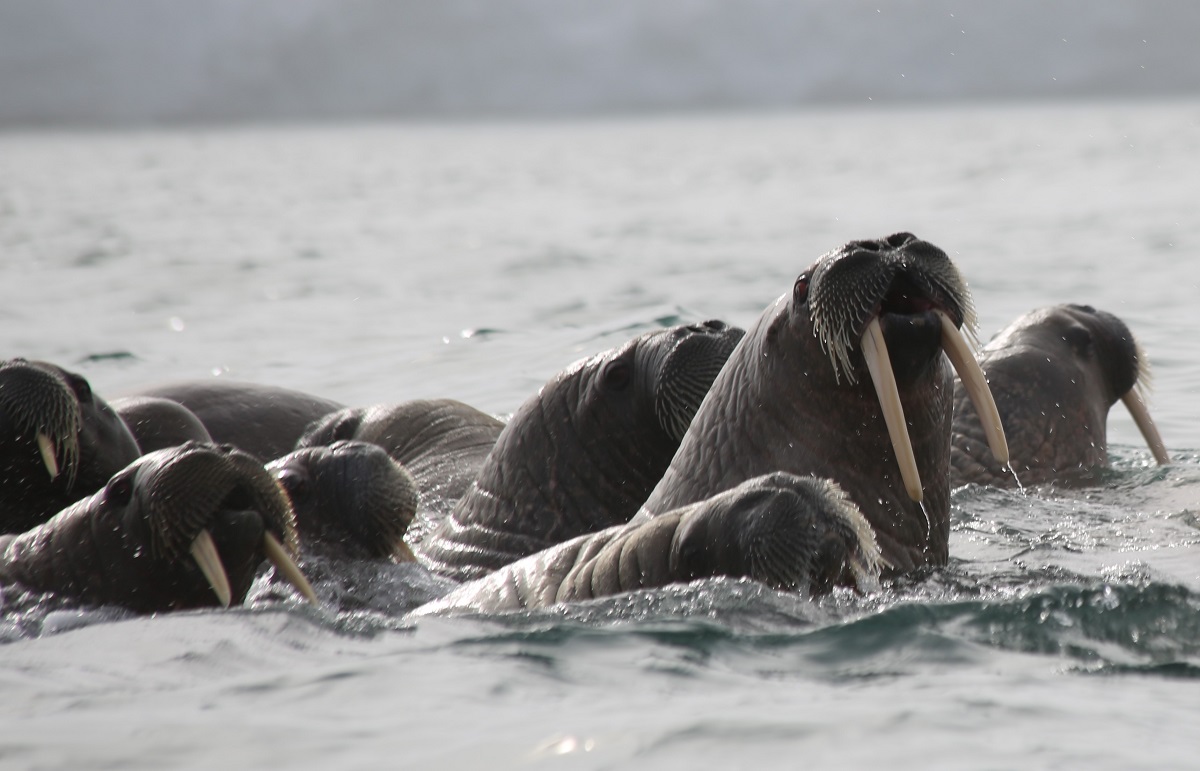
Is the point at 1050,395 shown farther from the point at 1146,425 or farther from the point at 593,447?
the point at 593,447

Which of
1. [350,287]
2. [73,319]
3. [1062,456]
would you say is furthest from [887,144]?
[1062,456]

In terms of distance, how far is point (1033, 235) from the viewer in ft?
76.8

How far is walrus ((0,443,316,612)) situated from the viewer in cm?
512

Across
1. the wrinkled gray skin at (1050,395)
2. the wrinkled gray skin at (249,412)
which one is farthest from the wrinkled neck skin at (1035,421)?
the wrinkled gray skin at (249,412)

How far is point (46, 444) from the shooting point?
21.3 feet

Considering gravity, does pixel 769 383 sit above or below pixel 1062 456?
above

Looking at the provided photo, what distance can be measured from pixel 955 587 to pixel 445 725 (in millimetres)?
1929

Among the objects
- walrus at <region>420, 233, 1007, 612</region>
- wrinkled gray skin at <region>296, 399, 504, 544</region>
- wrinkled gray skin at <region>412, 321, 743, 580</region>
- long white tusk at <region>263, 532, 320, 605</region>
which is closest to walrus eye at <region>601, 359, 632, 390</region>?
wrinkled gray skin at <region>412, 321, 743, 580</region>

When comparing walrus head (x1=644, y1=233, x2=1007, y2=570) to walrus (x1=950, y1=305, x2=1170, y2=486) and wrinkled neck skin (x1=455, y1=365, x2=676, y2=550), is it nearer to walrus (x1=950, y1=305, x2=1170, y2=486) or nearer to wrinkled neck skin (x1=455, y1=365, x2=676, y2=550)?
wrinkled neck skin (x1=455, y1=365, x2=676, y2=550)

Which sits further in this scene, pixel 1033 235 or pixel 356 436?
pixel 1033 235

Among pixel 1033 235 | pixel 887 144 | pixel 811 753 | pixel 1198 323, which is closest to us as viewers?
pixel 811 753

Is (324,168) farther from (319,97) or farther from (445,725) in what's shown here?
(319,97)

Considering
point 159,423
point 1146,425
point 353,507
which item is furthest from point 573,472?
point 1146,425

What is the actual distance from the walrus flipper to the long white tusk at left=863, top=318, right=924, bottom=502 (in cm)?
30
